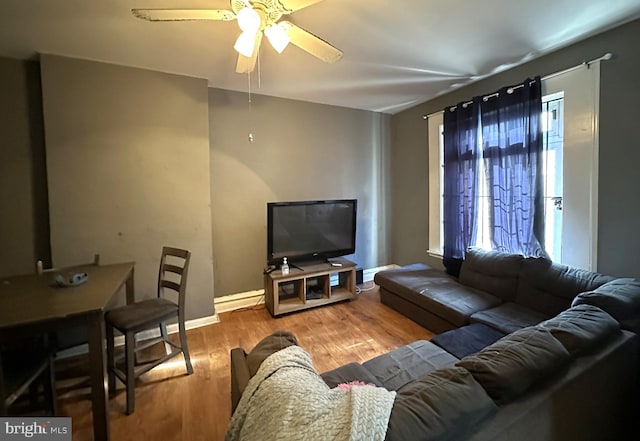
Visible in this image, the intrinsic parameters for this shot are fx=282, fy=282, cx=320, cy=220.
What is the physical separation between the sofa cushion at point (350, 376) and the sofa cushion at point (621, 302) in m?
1.27

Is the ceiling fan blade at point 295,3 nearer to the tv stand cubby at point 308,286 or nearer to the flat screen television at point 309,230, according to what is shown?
the flat screen television at point 309,230

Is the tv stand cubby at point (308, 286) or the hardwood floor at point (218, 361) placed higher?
the tv stand cubby at point (308, 286)

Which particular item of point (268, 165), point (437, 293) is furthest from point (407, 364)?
point (268, 165)

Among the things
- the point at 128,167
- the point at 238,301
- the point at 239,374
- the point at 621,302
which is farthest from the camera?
the point at 238,301

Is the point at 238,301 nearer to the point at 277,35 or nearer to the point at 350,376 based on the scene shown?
the point at 350,376

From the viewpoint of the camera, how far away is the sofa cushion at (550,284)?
2.09m

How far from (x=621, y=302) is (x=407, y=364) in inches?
46.2

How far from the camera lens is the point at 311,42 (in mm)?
1655

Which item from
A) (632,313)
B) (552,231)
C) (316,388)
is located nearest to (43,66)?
(316,388)

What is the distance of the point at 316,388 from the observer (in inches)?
34.2

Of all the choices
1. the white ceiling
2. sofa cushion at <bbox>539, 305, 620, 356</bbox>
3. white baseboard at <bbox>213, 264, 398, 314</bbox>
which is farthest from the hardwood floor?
the white ceiling

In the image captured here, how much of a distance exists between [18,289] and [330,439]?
2169 millimetres

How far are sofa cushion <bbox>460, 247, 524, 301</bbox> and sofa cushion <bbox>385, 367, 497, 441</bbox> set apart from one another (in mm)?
2000

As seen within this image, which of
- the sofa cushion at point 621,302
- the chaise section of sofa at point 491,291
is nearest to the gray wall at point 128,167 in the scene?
the chaise section of sofa at point 491,291
